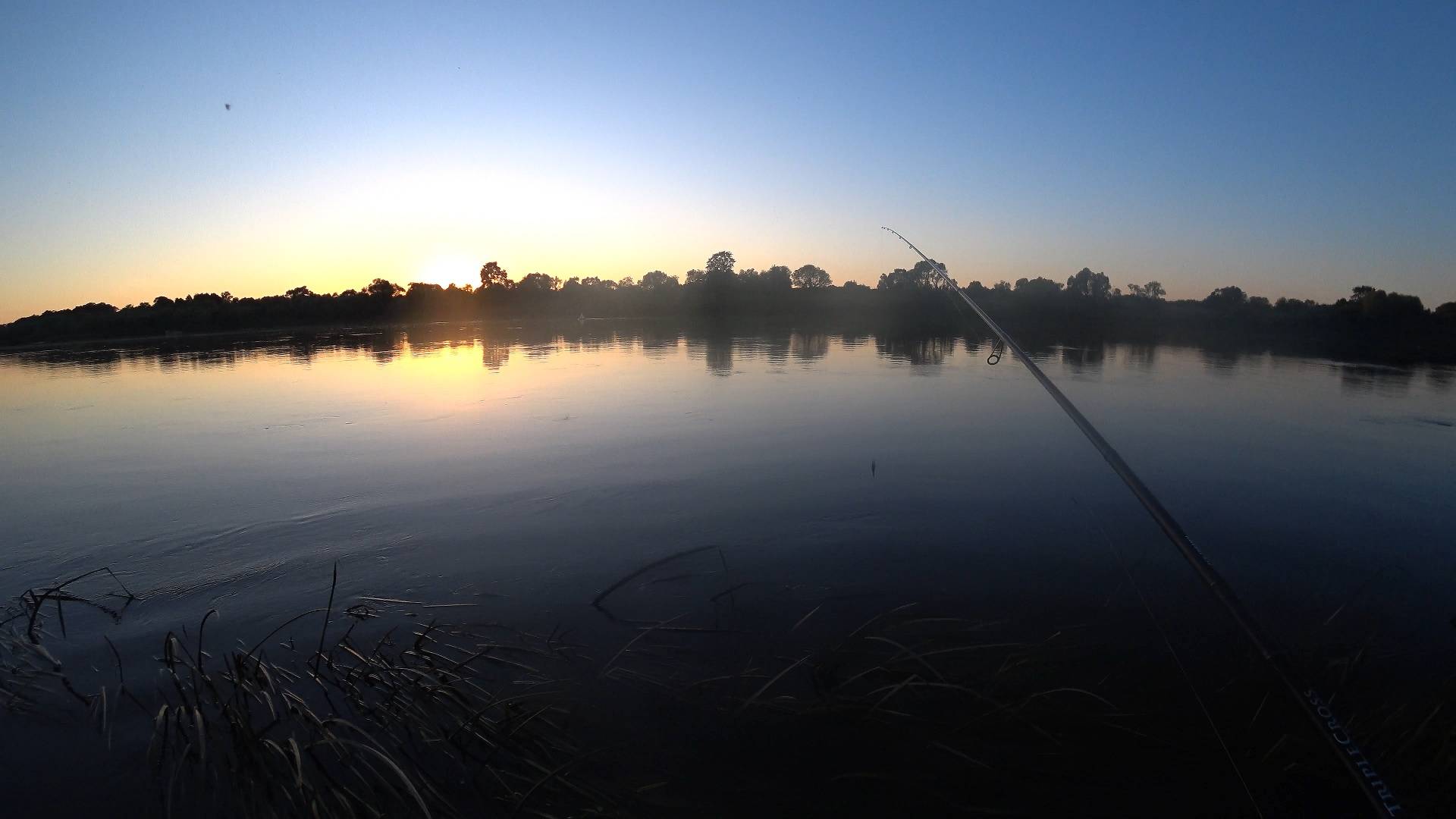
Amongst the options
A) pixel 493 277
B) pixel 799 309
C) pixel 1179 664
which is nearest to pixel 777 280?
pixel 799 309

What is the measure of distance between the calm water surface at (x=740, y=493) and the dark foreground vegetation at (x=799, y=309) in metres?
5.22

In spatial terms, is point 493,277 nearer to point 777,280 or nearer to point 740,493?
point 777,280

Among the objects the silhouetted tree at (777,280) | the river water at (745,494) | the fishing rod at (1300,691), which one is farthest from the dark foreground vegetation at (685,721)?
the silhouetted tree at (777,280)

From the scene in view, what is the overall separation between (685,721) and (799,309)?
56.6m

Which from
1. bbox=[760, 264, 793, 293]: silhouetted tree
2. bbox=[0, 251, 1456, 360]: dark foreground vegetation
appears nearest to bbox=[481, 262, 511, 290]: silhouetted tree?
bbox=[0, 251, 1456, 360]: dark foreground vegetation

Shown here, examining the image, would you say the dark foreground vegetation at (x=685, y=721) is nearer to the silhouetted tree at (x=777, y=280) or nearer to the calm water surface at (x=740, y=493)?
the calm water surface at (x=740, y=493)

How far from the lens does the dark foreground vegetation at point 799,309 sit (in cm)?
3525

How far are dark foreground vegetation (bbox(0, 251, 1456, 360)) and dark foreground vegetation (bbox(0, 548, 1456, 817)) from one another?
9644 mm

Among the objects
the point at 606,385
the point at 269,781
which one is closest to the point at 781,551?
the point at 269,781

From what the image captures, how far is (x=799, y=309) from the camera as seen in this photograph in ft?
192

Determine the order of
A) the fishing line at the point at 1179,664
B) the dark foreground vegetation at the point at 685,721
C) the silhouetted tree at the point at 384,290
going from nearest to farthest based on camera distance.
Result: 1. the dark foreground vegetation at the point at 685,721
2. the fishing line at the point at 1179,664
3. the silhouetted tree at the point at 384,290

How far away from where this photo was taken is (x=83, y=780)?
2.88 m

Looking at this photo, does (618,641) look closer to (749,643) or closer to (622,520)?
(749,643)

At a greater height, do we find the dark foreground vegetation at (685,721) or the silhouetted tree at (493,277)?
the silhouetted tree at (493,277)
